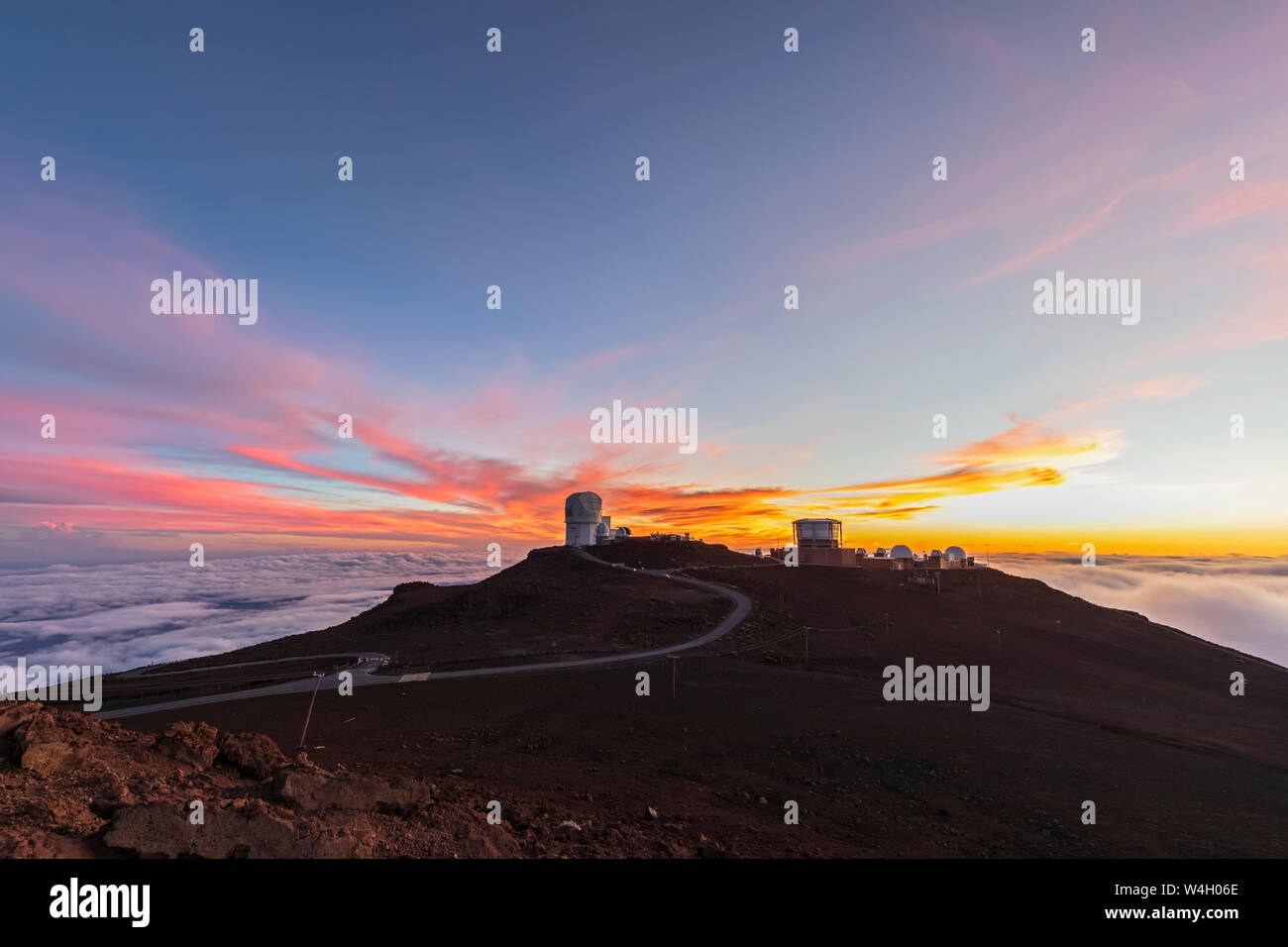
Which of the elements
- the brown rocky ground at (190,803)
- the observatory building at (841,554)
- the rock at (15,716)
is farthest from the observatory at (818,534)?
the rock at (15,716)

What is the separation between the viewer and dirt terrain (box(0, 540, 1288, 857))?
36.7 ft

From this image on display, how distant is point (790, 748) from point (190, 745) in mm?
15174

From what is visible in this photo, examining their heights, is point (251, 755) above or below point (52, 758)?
below

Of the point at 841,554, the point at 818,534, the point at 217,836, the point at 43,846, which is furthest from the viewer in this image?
the point at 818,534

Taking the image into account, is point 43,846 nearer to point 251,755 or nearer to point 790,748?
point 251,755

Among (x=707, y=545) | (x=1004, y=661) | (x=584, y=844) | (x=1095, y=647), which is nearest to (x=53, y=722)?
(x=584, y=844)

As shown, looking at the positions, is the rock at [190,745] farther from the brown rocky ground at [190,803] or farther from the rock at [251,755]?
the rock at [251,755]

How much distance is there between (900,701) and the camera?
23.5 m

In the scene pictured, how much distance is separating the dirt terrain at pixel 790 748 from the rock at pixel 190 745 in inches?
13.2

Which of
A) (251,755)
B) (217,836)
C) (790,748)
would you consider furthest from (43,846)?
(790,748)

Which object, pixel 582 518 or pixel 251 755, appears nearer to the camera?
pixel 251 755

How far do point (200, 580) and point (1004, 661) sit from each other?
626 ft

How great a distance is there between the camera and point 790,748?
17.7 metres
